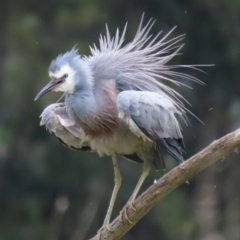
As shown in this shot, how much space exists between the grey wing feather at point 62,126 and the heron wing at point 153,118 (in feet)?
1.43

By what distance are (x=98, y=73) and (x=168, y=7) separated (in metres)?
4.82

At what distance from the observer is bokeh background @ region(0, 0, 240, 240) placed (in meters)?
9.23

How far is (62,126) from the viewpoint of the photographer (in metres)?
4.99

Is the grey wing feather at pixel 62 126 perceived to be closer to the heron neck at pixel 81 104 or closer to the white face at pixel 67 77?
the heron neck at pixel 81 104

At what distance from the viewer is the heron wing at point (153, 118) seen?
4613 millimetres

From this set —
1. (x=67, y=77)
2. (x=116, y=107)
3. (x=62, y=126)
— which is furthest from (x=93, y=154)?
(x=67, y=77)

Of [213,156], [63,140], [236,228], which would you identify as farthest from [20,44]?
[213,156]

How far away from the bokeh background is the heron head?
14.0 feet

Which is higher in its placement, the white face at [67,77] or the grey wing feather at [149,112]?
the white face at [67,77]

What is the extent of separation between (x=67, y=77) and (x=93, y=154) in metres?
4.88

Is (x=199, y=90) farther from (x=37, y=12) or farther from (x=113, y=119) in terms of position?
(x=113, y=119)

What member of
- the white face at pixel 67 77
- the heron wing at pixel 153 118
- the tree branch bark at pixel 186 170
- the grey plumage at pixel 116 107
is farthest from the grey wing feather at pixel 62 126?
the tree branch bark at pixel 186 170

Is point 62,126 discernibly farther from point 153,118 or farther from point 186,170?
point 186,170

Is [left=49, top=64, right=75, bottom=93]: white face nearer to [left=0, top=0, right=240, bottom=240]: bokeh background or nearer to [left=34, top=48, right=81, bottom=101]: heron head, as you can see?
[left=34, top=48, right=81, bottom=101]: heron head
